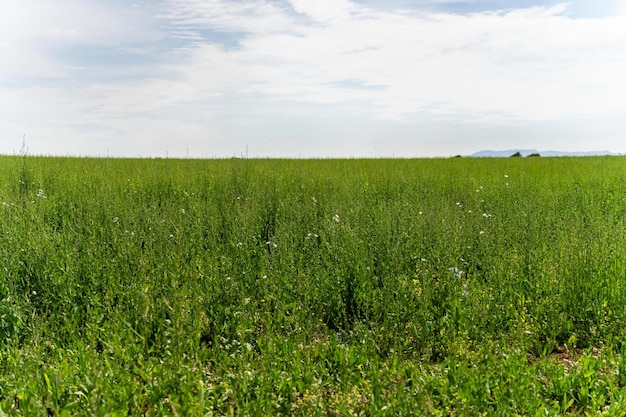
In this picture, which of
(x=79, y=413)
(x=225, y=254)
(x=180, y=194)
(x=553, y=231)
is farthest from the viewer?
(x=180, y=194)

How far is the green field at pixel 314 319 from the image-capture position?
10.2 feet

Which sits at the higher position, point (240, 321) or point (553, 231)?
point (553, 231)

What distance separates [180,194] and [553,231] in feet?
21.7

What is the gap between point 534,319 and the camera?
4.37 metres

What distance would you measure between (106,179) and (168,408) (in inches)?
369

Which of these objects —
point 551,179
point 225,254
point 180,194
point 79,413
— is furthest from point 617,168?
point 79,413

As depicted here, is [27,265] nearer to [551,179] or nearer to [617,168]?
[551,179]

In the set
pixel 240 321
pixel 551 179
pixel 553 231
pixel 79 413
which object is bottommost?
pixel 79 413

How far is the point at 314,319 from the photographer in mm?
4266

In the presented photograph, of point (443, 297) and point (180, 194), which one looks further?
point (180, 194)

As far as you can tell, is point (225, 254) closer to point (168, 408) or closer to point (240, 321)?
point (240, 321)

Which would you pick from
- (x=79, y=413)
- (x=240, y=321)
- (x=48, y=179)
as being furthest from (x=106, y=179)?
(x=79, y=413)

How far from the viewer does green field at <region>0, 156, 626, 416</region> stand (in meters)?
3.12

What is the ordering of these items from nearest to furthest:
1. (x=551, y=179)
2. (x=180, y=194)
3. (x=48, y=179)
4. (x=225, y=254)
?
(x=225, y=254) → (x=180, y=194) → (x=48, y=179) → (x=551, y=179)
